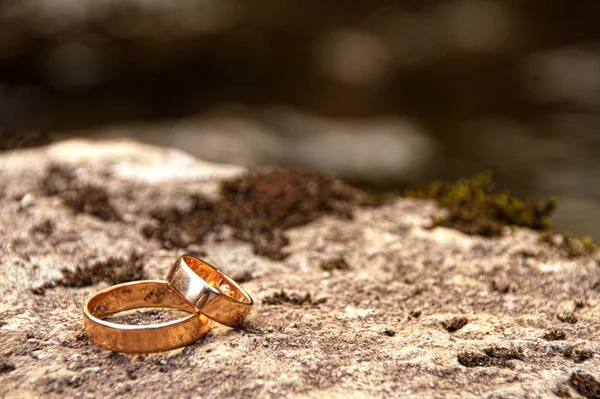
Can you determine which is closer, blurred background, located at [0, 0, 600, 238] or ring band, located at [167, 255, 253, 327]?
ring band, located at [167, 255, 253, 327]

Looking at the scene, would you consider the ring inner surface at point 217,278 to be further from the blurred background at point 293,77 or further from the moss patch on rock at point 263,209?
the blurred background at point 293,77

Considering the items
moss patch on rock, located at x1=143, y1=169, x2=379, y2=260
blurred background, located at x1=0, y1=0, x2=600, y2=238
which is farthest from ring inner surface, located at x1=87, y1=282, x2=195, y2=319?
blurred background, located at x1=0, y1=0, x2=600, y2=238

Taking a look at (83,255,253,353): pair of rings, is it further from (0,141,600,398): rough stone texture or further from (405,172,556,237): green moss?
(405,172,556,237): green moss

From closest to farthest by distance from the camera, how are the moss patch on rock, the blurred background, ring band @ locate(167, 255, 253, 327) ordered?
ring band @ locate(167, 255, 253, 327), the moss patch on rock, the blurred background

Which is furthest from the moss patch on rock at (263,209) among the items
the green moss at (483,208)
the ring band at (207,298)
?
the ring band at (207,298)

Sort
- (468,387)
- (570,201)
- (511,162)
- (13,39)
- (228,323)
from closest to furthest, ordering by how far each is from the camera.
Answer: (468,387), (228,323), (570,201), (511,162), (13,39)

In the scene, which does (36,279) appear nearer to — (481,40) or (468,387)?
(468,387)

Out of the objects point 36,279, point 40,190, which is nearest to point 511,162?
point 40,190

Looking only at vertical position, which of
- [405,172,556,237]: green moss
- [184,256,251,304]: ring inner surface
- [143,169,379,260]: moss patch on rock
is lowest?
[184,256,251,304]: ring inner surface
